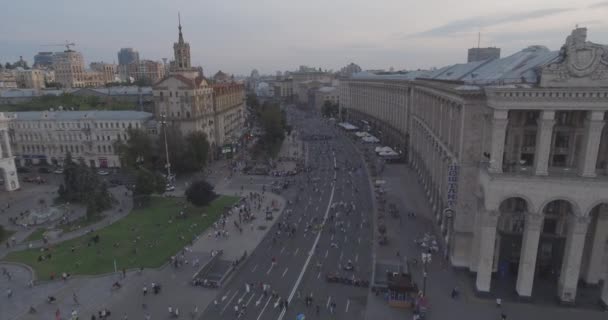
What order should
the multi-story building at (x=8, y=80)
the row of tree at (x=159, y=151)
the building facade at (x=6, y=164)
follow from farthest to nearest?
the multi-story building at (x=8, y=80)
the row of tree at (x=159, y=151)
the building facade at (x=6, y=164)

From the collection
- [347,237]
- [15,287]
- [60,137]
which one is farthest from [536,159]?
[60,137]

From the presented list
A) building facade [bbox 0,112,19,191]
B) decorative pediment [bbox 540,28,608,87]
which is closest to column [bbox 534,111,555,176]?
decorative pediment [bbox 540,28,608,87]

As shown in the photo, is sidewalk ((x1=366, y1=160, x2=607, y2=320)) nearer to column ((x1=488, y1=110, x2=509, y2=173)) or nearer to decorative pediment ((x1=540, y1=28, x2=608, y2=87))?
column ((x1=488, y1=110, x2=509, y2=173))

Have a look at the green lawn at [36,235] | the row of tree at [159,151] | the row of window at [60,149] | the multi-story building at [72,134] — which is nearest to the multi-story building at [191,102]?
the row of tree at [159,151]

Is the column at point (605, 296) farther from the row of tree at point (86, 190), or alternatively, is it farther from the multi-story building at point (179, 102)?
the multi-story building at point (179, 102)

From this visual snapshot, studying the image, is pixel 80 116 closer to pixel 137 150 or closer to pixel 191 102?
pixel 137 150

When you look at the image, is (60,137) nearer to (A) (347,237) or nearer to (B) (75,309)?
(B) (75,309)

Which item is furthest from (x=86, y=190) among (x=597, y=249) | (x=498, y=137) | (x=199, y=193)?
(x=597, y=249)
